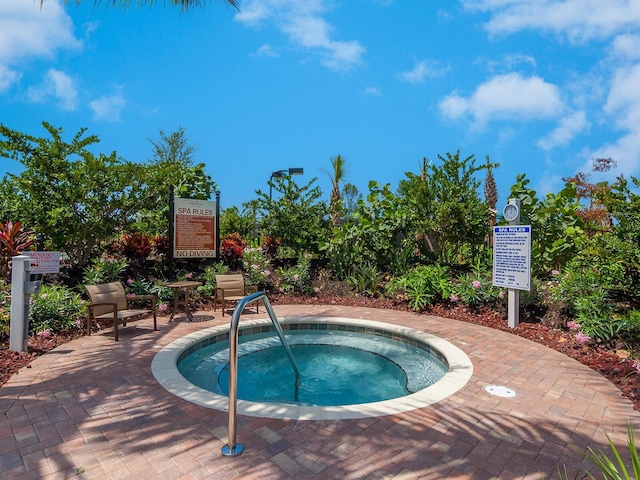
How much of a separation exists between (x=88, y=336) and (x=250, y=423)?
4.01 meters

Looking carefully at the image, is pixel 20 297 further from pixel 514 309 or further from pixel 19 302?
pixel 514 309

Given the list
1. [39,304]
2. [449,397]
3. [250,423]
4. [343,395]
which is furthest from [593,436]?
[39,304]

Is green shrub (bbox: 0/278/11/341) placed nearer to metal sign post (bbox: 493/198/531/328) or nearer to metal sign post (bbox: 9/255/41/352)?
metal sign post (bbox: 9/255/41/352)

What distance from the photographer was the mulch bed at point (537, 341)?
4157 mm

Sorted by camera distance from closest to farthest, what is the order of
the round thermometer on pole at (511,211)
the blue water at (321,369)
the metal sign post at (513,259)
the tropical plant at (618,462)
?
the tropical plant at (618,462) → the blue water at (321,369) → the metal sign post at (513,259) → the round thermometer on pole at (511,211)

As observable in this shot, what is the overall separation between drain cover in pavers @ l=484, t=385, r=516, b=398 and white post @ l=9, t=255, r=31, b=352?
18.2 ft

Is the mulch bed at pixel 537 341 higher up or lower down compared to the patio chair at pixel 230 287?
lower down

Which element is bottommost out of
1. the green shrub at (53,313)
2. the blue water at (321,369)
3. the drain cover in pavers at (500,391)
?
the blue water at (321,369)

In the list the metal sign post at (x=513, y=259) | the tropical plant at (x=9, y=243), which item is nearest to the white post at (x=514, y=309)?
the metal sign post at (x=513, y=259)

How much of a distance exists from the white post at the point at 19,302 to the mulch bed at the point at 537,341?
144mm

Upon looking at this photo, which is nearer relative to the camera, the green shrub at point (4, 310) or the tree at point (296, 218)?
the green shrub at point (4, 310)

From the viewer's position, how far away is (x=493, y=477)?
2402mm

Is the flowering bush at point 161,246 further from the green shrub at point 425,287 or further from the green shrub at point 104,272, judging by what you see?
the green shrub at point 425,287

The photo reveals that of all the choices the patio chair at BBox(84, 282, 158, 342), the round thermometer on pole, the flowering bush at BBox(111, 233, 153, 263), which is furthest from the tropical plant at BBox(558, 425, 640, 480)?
the flowering bush at BBox(111, 233, 153, 263)
